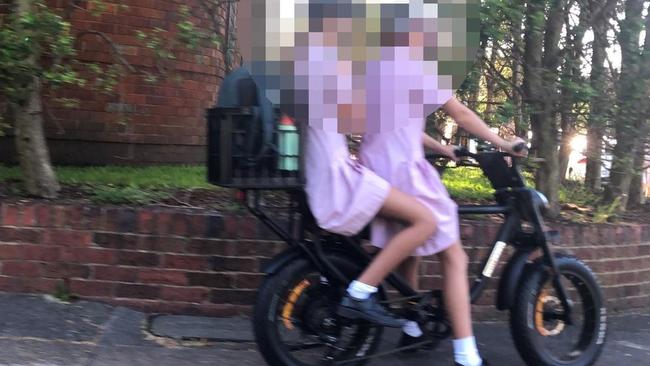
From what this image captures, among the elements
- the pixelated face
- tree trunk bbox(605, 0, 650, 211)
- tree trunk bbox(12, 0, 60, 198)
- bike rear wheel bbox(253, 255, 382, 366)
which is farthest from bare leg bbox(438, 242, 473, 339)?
tree trunk bbox(12, 0, 60, 198)

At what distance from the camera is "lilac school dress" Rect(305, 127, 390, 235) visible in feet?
10.4

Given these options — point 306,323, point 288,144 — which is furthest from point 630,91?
point 306,323

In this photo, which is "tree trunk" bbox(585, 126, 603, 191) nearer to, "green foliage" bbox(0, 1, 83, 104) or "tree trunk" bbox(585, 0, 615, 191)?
"tree trunk" bbox(585, 0, 615, 191)

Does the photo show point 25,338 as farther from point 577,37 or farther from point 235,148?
point 577,37

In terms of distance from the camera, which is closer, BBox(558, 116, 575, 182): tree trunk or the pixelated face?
the pixelated face

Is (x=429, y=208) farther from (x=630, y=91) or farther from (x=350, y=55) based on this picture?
(x=630, y=91)

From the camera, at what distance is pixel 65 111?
6129 mm

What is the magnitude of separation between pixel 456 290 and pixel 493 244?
1.30 ft

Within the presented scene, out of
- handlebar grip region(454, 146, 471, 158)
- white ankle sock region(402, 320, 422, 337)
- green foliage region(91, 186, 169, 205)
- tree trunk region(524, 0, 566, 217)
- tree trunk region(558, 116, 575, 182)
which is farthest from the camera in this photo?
tree trunk region(558, 116, 575, 182)

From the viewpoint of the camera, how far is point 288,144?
3.19 meters

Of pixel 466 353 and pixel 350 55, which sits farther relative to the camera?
pixel 466 353

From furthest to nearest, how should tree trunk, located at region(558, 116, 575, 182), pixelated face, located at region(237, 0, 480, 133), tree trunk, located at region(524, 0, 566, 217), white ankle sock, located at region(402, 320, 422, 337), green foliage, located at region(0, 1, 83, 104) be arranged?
1. tree trunk, located at region(558, 116, 575, 182)
2. tree trunk, located at region(524, 0, 566, 217)
3. green foliage, located at region(0, 1, 83, 104)
4. white ankle sock, located at region(402, 320, 422, 337)
5. pixelated face, located at region(237, 0, 480, 133)

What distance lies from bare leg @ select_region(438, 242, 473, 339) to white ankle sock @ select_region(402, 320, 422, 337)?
0.18 m

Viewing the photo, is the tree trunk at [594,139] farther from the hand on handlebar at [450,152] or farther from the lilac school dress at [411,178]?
the lilac school dress at [411,178]
